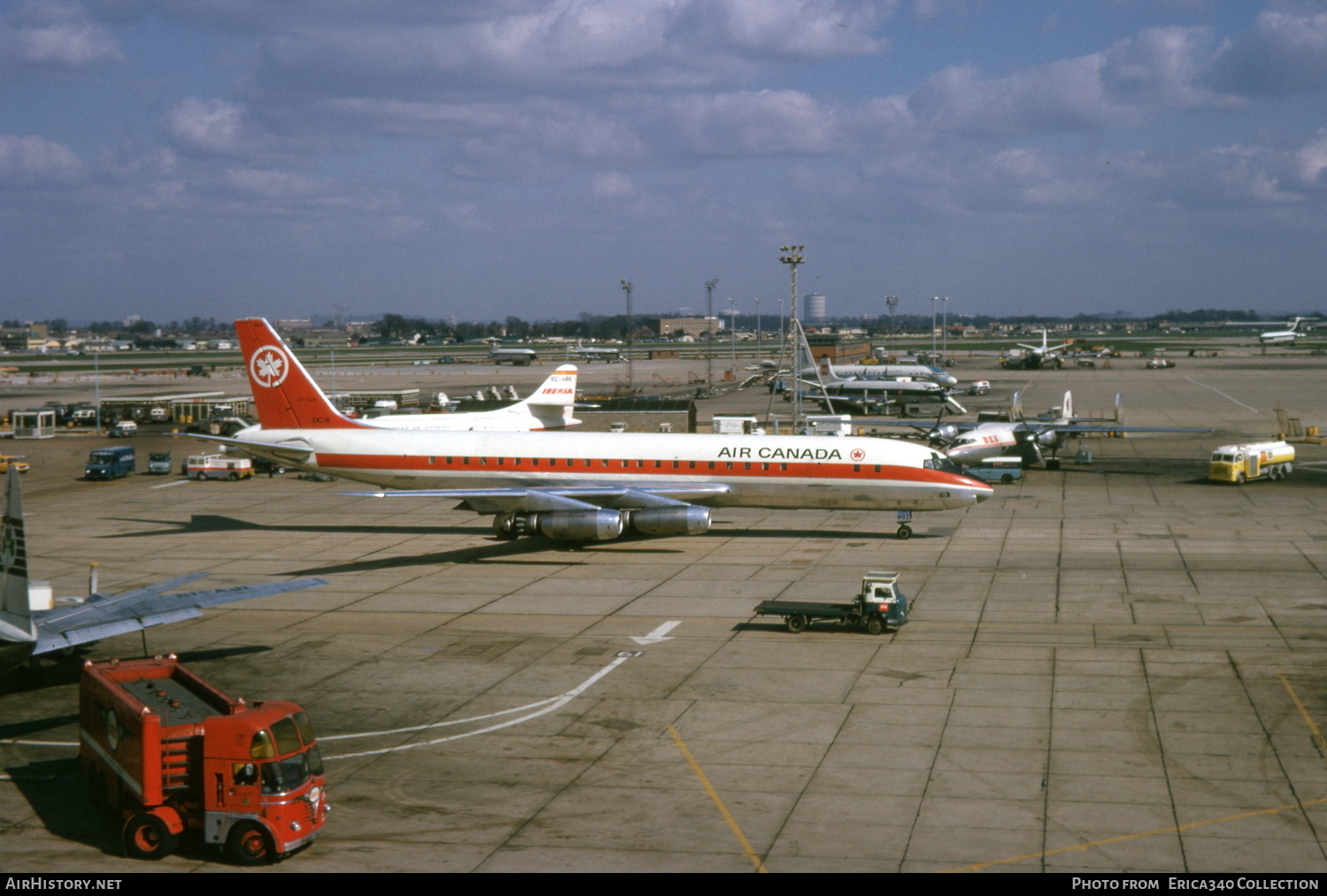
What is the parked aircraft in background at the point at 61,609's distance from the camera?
83.4 ft

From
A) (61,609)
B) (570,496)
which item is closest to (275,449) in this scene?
(570,496)

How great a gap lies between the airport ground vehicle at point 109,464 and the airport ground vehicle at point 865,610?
53.9 m

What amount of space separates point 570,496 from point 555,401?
25780mm

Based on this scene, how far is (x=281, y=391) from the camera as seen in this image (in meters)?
53.8

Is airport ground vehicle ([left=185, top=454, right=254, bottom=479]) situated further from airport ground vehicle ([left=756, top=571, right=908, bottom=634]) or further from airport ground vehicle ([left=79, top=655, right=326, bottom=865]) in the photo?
airport ground vehicle ([left=79, top=655, right=326, bottom=865])

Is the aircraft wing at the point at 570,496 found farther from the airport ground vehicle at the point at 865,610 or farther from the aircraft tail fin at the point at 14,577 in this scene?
the aircraft tail fin at the point at 14,577

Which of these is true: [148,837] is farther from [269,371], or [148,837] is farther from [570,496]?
[269,371]

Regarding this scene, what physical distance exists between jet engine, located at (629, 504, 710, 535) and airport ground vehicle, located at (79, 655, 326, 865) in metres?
26.4

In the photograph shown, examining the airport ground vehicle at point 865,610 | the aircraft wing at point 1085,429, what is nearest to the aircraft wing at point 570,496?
the airport ground vehicle at point 865,610

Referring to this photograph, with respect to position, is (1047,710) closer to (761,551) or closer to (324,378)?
(761,551)

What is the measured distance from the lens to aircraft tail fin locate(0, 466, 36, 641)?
25.2 meters

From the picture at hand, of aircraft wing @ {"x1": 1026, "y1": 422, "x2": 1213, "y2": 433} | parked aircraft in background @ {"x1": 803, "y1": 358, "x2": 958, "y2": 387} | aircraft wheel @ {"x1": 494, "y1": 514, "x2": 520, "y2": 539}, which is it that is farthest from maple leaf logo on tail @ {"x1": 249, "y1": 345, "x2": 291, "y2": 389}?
parked aircraft in background @ {"x1": 803, "y1": 358, "x2": 958, "y2": 387}

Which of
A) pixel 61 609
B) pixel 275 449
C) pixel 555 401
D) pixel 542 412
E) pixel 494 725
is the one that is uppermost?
pixel 555 401

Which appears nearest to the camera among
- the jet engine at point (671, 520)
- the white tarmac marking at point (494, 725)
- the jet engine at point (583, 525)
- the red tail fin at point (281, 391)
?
the white tarmac marking at point (494, 725)
